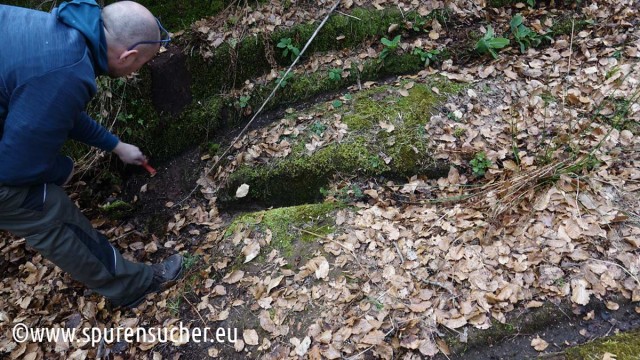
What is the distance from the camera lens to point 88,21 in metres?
2.73

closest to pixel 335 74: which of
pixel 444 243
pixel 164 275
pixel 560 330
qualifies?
pixel 444 243

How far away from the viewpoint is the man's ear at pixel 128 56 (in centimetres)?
290

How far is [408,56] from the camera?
210 inches

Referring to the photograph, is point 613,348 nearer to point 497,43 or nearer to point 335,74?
point 497,43

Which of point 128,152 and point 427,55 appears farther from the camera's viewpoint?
point 427,55

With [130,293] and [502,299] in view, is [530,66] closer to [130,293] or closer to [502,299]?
[502,299]

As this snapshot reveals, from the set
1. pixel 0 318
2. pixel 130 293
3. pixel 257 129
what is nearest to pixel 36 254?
pixel 0 318

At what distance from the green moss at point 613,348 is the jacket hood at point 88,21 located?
3.92m

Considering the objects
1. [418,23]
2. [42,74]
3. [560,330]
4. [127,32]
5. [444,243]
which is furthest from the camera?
[418,23]

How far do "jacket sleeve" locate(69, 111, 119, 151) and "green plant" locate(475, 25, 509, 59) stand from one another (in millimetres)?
4256

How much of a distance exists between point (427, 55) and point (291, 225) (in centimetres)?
281

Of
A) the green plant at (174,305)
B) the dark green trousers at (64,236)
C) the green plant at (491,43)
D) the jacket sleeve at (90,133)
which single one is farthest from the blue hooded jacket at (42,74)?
the green plant at (491,43)

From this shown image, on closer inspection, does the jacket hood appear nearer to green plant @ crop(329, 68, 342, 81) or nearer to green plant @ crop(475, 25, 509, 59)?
green plant @ crop(329, 68, 342, 81)

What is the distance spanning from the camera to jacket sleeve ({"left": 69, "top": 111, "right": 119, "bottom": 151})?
10.9 ft
